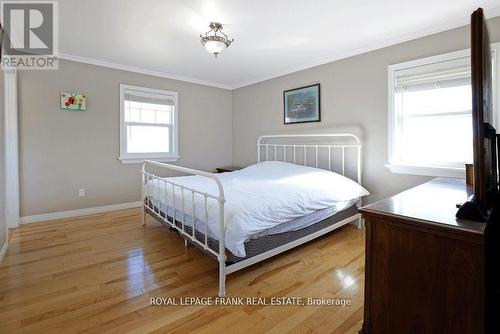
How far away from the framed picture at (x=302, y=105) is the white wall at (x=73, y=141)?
6.28 feet

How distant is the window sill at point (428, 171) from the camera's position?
2533mm

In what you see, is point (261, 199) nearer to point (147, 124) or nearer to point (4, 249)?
point (4, 249)

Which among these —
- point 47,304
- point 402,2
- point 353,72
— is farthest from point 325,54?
point 47,304

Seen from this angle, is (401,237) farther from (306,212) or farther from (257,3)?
(257,3)

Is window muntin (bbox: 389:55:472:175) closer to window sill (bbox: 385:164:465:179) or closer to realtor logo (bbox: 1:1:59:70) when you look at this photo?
window sill (bbox: 385:164:465:179)

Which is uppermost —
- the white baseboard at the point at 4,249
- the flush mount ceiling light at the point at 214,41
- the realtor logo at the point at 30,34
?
the realtor logo at the point at 30,34

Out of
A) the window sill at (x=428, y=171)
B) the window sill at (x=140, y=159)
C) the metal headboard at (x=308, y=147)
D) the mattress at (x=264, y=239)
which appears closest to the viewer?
the mattress at (x=264, y=239)

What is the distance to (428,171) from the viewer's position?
2.72 meters

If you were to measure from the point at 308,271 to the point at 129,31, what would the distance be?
3.00 m

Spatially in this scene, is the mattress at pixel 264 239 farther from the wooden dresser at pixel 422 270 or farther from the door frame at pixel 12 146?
the door frame at pixel 12 146

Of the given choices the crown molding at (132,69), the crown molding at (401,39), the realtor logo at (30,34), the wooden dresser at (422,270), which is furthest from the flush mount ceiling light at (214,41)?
the wooden dresser at (422,270)

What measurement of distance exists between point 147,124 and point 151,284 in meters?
2.98

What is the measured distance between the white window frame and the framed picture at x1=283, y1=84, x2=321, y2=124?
97 centimetres

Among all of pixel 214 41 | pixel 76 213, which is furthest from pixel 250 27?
pixel 76 213
